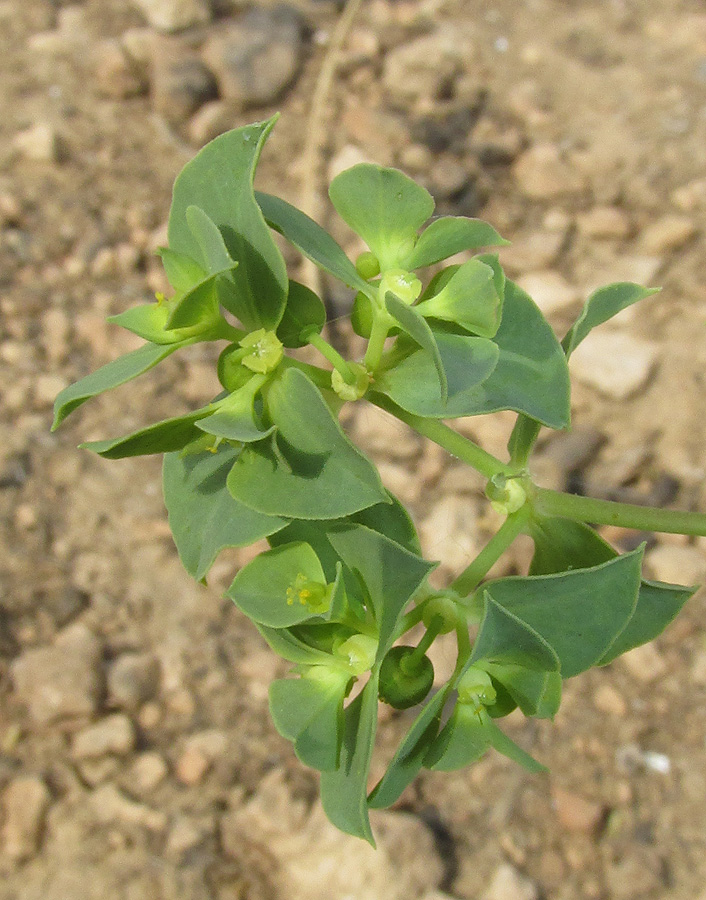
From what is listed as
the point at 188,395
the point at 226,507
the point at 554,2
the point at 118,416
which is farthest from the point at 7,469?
the point at 554,2

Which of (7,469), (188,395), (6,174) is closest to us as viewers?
(7,469)

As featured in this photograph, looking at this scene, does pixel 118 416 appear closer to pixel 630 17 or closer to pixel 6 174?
pixel 6 174

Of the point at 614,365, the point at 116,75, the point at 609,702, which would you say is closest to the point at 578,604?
the point at 609,702

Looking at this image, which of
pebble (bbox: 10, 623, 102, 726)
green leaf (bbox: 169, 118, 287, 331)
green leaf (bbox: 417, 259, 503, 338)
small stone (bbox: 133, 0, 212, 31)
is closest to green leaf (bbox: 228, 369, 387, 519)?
green leaf (bbox: 169, 118, 287, 331)

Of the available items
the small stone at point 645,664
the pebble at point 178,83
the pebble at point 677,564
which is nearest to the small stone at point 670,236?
the pebble at point 677,564

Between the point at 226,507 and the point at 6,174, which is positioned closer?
the point at 226,507

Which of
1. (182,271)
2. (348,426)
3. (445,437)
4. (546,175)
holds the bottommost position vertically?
(348,426)

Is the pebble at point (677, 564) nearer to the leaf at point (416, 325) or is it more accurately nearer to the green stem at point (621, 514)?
the green stem at point (621, 514)

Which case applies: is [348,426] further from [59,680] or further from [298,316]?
[298,316]
